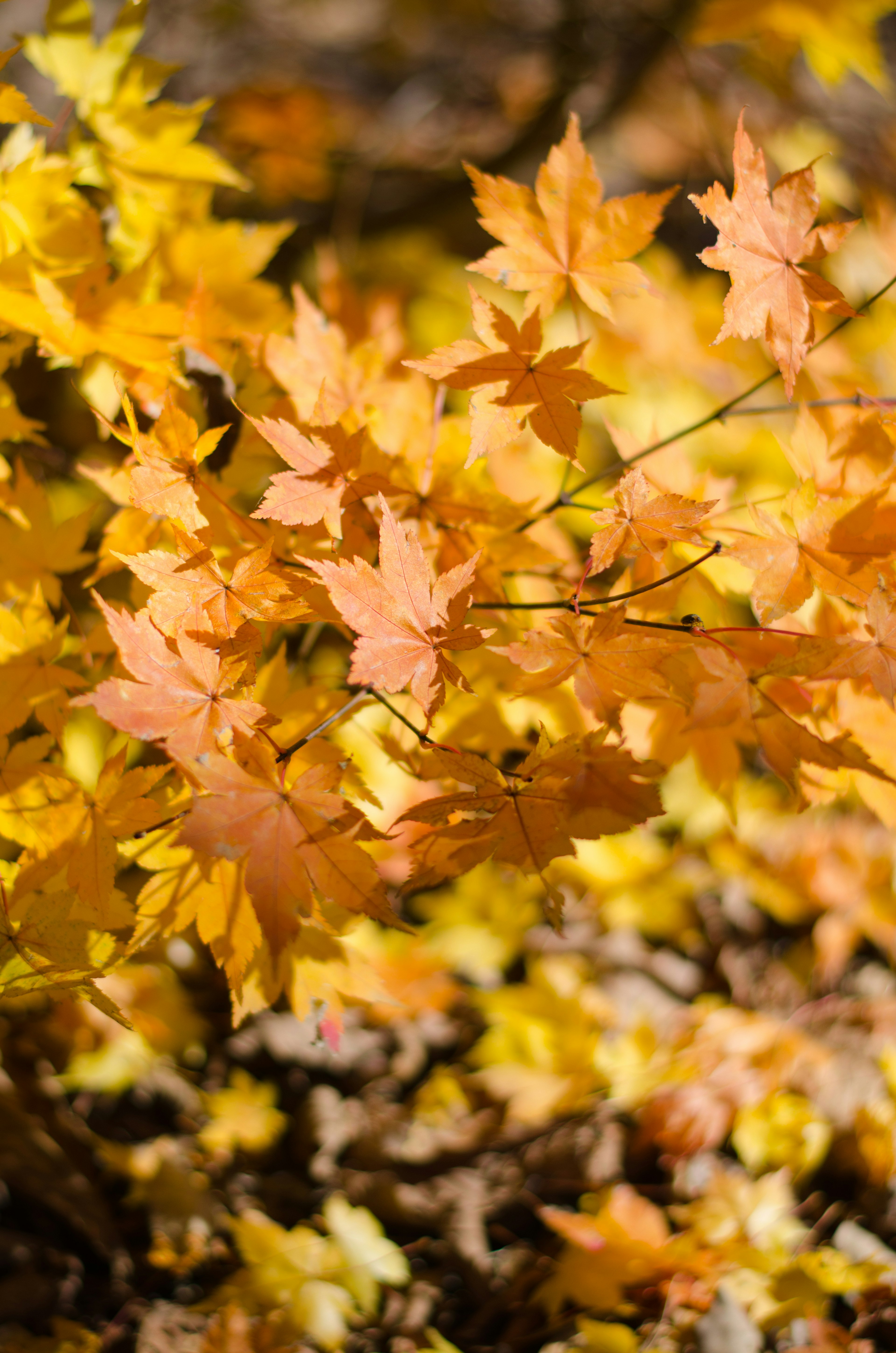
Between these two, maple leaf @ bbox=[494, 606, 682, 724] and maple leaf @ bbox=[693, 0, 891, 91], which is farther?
maple leaf @ bbox=[693, 0, 891, 91]

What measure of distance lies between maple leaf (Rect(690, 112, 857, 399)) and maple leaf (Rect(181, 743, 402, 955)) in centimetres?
56

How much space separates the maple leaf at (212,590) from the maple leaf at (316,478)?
47 mm

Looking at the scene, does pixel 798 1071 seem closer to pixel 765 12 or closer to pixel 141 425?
pixel 141 425

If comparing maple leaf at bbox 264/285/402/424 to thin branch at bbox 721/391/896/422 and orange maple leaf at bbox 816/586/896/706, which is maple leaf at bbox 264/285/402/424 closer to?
thin branch at bbox 721/391/896/422

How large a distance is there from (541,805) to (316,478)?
374 mm

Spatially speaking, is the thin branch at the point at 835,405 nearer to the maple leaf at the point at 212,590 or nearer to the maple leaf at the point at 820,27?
the maple leaf at the point at 212,590

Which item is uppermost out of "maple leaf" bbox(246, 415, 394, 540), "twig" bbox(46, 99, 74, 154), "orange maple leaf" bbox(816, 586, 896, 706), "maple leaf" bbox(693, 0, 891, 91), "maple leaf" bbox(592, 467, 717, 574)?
"maple leaf" bbox(693, 0, 891, 91)

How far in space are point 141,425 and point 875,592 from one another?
32.9 inches

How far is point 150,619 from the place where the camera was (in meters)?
0.67

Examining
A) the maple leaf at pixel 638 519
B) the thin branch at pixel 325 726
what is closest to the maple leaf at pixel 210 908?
the thin branch at pixel 325 726

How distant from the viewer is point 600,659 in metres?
0.70

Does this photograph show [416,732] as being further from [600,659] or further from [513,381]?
[513,381]

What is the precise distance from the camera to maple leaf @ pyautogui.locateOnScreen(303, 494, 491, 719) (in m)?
0.65

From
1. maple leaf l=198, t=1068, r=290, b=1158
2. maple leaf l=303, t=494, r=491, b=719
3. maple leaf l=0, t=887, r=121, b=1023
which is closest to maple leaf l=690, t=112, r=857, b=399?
maple leaf l=303, t=494, r=491, b=719
